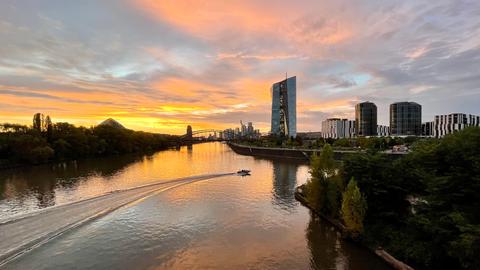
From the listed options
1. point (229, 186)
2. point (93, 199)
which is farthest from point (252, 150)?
point (93, 199)

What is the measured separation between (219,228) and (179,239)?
3102 millimetres

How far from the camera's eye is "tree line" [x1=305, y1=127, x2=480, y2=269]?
12.1 meters

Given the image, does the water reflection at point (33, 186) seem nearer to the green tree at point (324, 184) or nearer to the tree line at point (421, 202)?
the green tree at point (324, 184)

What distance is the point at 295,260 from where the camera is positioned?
16266 mm

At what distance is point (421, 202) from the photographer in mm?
14867

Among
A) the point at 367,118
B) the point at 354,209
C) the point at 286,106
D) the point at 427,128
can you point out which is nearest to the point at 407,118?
the point at 427,128

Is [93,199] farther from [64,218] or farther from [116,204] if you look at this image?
[64,218]

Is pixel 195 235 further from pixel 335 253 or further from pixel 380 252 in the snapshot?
pixel 380 252

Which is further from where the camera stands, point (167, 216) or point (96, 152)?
point (96, 152)

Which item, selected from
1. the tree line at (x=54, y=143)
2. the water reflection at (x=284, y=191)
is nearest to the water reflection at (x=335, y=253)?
the water reflection at (x=284, y=191)

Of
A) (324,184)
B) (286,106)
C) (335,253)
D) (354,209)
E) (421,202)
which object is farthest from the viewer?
(286,106)

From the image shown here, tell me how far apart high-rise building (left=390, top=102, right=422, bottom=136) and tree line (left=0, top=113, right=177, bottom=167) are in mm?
104635

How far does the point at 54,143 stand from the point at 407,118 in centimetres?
12928

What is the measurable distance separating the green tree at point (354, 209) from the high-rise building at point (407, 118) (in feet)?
428
